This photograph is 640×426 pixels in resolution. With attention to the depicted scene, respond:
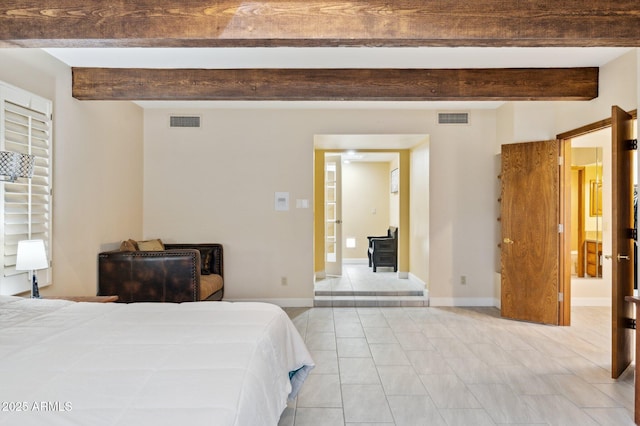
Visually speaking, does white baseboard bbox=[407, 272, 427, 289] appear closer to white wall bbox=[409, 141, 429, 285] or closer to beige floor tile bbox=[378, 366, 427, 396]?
white wall bbox=[409, 141, 429, 285]

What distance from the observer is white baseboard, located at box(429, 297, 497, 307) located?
548cm

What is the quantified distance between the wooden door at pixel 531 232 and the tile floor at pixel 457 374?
0.25m

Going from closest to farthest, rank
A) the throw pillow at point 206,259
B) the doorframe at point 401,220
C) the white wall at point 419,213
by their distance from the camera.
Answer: the throw pillow at point 206,259 → the white wall at point 419,213 → the doorframe at point 401,220

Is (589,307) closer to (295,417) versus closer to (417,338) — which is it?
(417,338)

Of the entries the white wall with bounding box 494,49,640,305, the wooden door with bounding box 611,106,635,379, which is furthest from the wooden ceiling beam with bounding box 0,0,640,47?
the white wall with bounding box 494,49,640,305

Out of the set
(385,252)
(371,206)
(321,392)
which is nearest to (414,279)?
(385,252)

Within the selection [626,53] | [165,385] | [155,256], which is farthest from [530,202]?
[165,385]

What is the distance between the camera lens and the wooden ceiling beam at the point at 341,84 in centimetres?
396

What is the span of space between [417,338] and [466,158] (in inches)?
105

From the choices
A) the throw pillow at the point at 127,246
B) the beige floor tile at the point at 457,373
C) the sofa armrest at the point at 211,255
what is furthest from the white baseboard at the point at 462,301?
the throw pillow at the point at 127,246

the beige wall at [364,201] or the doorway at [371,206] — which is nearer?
the doorway at [371,206]

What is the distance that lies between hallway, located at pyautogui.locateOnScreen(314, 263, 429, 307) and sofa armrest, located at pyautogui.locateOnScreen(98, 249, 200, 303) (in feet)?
6.29

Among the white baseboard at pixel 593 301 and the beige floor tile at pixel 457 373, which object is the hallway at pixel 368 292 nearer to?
the beige floor tile at pixel 457 373

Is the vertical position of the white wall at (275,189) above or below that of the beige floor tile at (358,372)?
above
